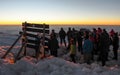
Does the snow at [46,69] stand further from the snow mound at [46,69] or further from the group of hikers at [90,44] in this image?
the group of hikers at [90,44]

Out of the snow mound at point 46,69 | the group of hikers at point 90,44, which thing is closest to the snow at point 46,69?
the snow mound at point 46,69

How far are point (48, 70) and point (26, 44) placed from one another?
16.9 feet

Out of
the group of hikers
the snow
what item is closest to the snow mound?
the snow

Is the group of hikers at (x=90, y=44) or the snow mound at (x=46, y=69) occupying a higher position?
the group of hikers at (x=90, y=44)

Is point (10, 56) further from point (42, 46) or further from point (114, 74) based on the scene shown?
point (114, 74)

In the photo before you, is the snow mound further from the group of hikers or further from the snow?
the group of hikers

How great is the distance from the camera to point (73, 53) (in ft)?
52.1

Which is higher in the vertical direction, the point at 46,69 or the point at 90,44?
the point at 90,44

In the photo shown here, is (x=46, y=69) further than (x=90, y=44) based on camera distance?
No

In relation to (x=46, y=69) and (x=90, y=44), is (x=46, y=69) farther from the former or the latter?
(x=90, y=44)

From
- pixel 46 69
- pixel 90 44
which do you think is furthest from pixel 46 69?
pixel 90 44

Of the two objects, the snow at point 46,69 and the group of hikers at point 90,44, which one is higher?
the group of hikers at point 90,44

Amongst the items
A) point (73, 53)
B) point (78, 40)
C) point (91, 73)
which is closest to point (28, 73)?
point (91, 73)

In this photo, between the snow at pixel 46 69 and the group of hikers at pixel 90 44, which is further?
the group of hikers at pixel 90 44
